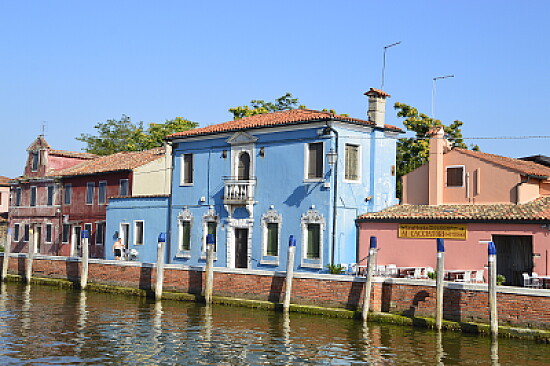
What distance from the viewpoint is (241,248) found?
30516 millimetres

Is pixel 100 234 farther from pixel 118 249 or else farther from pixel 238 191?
pixel 238 191

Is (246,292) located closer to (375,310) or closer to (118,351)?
(375,310)

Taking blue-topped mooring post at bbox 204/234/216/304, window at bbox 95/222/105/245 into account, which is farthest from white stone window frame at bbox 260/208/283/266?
window at bbox 95/222/105/245

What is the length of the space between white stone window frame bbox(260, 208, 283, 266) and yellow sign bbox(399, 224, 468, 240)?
4.96m

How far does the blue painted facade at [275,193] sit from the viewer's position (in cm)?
2756

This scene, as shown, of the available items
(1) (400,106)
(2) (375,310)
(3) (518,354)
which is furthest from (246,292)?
(1) (400,106)

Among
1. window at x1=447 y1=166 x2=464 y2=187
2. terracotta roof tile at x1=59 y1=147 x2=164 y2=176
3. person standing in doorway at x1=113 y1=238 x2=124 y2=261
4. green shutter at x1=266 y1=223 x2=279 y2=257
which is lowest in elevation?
person standing in doorway at x1=113 y1=238 x2=124 y2=261

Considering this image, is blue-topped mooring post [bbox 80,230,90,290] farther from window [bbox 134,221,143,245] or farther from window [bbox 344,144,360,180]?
window [bbox 344,144,360,180]

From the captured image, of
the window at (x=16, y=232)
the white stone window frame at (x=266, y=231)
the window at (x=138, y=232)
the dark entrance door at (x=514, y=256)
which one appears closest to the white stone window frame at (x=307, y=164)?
the white stone window frame at (x=266, y=231)

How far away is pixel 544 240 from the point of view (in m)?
23.0

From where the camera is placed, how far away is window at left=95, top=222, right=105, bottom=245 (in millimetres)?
39594

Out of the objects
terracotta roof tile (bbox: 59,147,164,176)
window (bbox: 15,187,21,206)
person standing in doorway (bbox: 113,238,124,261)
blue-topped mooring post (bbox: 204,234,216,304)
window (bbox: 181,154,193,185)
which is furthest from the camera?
window (bbox: 15,187,21,206)

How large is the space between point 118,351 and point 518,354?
369 inches

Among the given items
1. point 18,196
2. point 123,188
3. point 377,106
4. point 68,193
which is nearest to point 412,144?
point 377,106
